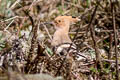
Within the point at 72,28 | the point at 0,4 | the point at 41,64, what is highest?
the point at 0,4

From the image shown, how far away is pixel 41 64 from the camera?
296 cm

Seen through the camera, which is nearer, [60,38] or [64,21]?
[60,38]

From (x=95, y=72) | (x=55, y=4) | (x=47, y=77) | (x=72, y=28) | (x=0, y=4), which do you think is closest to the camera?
(x=47, y=77)

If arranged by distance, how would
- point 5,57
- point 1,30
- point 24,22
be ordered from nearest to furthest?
point 5,57
point 1,30
point 24,22

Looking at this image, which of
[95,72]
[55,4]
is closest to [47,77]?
[95,72]

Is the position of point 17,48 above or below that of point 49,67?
above

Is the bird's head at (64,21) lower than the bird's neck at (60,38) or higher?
higher

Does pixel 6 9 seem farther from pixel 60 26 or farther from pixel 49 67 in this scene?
pixel 49 67

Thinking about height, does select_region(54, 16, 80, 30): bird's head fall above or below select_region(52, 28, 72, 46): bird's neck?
above

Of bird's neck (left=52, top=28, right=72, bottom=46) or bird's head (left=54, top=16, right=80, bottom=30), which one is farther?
bird's head (left=54, top=16, right=80, bottom=30)

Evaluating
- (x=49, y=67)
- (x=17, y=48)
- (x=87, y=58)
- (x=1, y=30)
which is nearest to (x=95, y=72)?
(x=87, y=58)

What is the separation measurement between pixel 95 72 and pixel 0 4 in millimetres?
A: 1807

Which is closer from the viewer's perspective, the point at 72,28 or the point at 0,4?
the point at 0,4

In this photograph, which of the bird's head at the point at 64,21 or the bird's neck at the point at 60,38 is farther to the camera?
the bird's head at the point at 64,21
